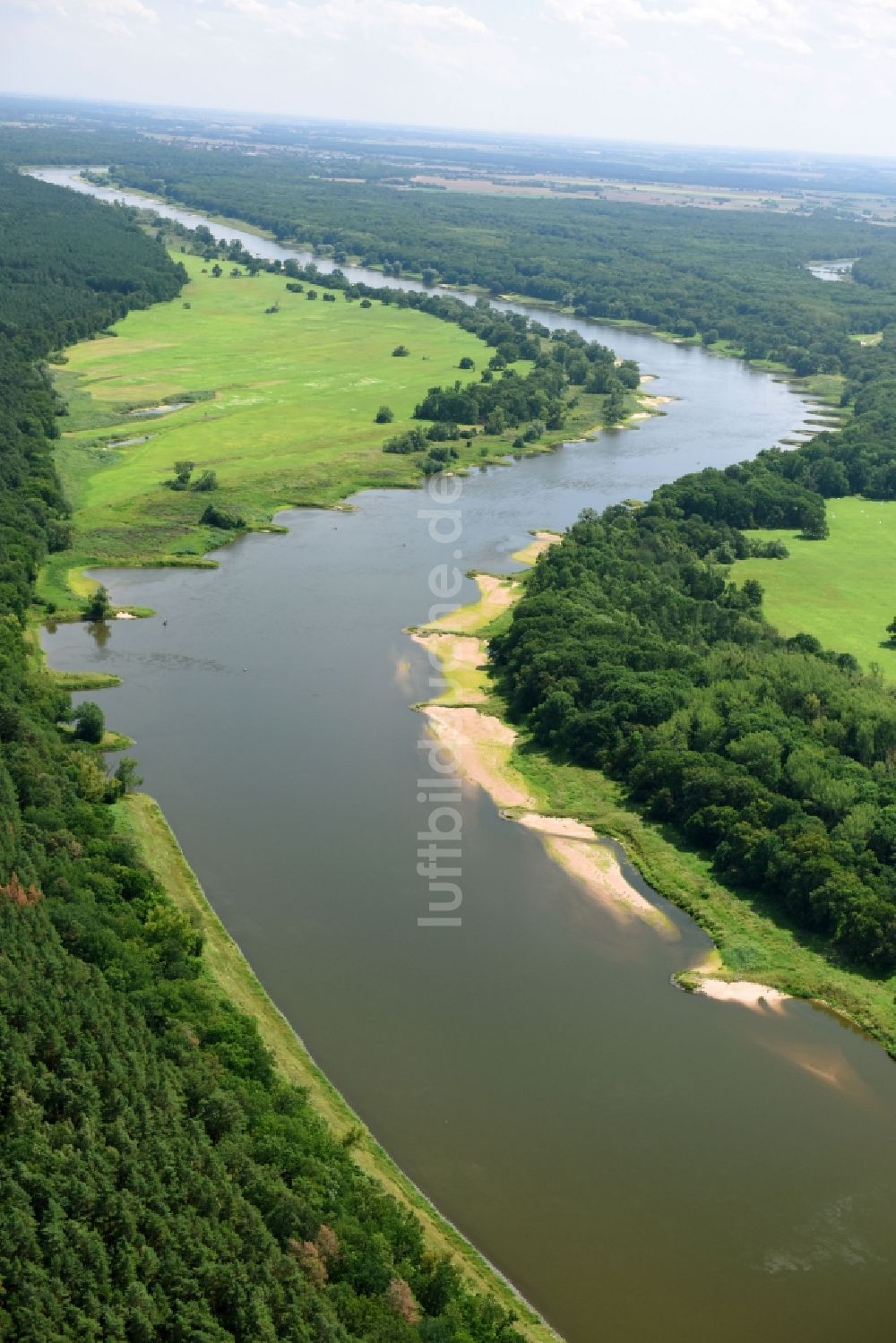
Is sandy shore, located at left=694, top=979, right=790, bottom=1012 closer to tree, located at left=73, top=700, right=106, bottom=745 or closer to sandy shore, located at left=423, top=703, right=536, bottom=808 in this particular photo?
sandy shore, located at left=423, top=703, right=536, bottom=808

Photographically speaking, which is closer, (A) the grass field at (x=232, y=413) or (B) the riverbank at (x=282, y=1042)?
(B) the riverbank at (x=282, y=1042)

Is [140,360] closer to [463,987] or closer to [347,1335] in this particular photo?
[463,987]

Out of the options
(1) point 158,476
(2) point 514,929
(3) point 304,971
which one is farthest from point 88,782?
(1) point 158,476

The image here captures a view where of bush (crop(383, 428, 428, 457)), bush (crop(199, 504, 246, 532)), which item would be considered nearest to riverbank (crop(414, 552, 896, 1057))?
bush (crop(199, 504, 246, 532))

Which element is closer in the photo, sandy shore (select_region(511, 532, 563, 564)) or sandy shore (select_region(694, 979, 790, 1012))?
sandy shore (select_region(694, 979, 790, 1012))

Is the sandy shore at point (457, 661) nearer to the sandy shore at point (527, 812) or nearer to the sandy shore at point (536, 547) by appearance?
the sandy shore at point (527, 812)

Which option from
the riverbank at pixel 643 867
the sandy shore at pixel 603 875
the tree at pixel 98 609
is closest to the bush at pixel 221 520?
the tree at pixel 98 609
